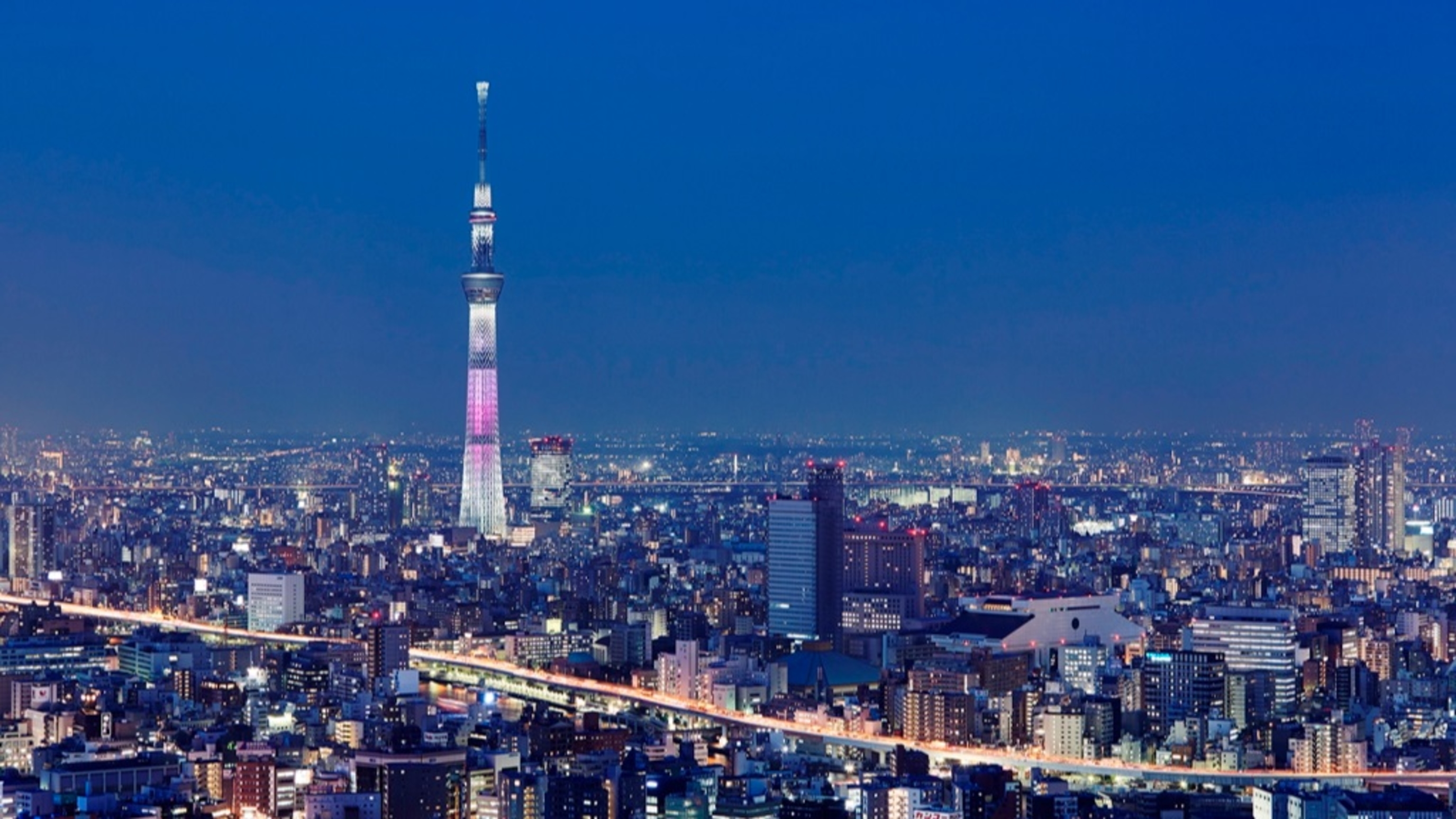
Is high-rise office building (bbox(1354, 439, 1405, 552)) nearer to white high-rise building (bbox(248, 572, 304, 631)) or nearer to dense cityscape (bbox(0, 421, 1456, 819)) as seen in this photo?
dense cityscape (bbox(0, 421, 1456, 819))

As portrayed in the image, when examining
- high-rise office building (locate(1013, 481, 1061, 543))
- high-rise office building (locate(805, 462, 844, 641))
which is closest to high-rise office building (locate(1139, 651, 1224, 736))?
high-rise office building (locate(805, 462, 844, 641))

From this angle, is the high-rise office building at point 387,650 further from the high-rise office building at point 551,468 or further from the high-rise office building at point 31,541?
the high-rise office building at point 551,468

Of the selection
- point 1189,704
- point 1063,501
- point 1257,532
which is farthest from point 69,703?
point 1063,501

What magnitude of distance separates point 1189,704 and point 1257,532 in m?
18.0

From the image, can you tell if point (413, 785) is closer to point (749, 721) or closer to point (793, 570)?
point (749, 721)

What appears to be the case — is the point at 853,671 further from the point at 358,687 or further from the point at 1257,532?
the point at 1257,532

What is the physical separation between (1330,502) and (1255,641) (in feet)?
48.5

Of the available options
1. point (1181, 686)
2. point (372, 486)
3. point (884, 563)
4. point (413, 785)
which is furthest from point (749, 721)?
point (372, 486)

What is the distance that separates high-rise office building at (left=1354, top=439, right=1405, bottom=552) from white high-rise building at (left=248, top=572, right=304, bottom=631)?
14.4 metres

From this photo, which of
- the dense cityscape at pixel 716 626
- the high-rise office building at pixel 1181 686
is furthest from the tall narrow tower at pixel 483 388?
the high-rise office building at pixel 1181 686

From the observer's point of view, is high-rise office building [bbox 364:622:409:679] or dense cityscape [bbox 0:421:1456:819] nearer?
dense cityscape [bbox 0:421:1456:819]

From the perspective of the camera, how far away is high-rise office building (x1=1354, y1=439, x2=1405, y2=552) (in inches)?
1454

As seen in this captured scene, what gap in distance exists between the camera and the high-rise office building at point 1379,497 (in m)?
36.9

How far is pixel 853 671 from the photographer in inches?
926
